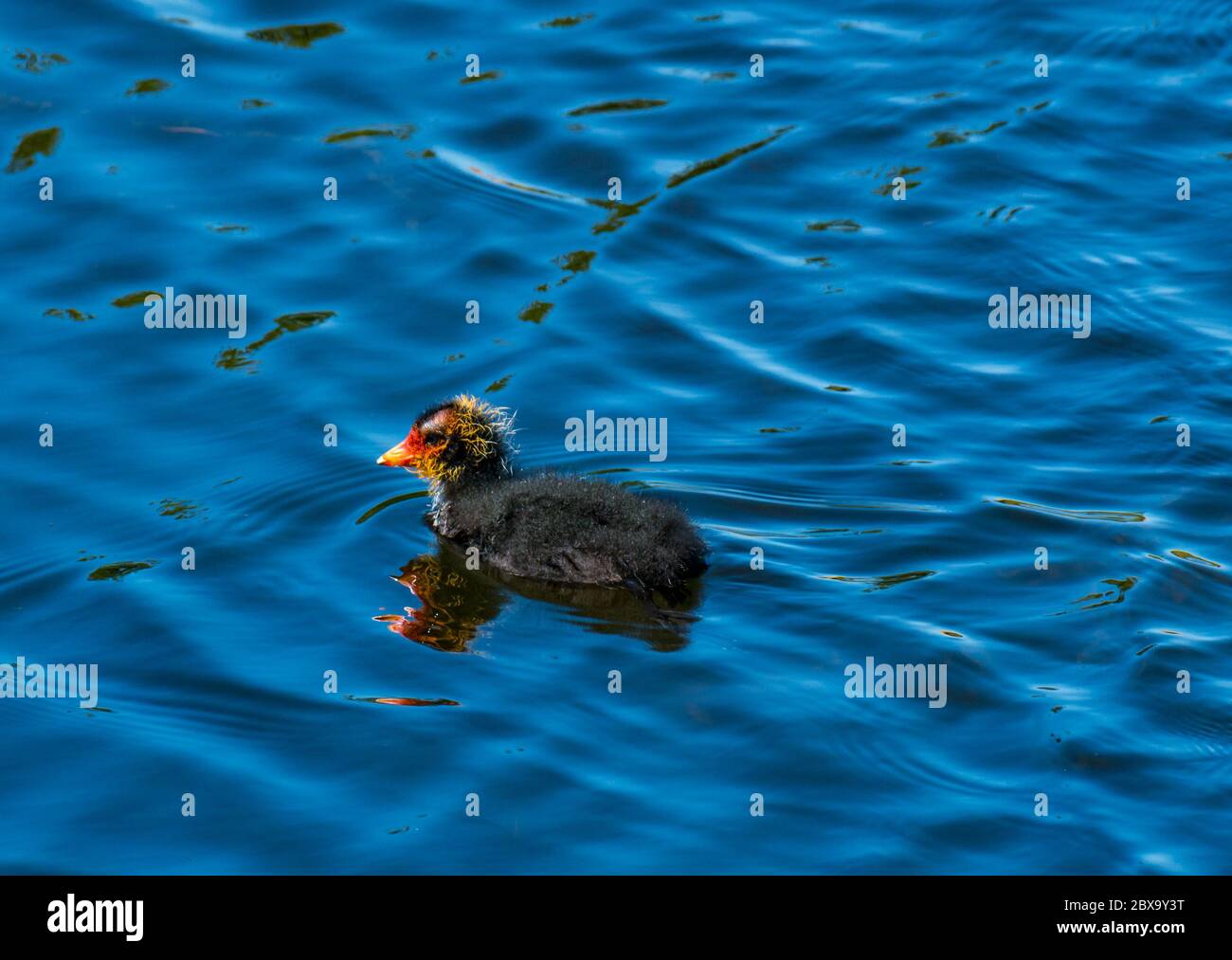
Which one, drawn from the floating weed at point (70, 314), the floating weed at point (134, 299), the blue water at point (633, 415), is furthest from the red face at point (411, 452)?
the floating weed at point (70, 314)

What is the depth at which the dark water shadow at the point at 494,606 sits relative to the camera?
933 cm

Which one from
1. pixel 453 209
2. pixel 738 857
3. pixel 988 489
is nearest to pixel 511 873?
pixel 738 857

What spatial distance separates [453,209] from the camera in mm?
13602

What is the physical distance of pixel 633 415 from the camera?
445 inches

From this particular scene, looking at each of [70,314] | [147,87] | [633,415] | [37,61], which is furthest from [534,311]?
[37,61]

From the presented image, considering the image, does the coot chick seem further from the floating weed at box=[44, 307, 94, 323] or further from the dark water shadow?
the floating weed at box=[44, 307, 94, 323]

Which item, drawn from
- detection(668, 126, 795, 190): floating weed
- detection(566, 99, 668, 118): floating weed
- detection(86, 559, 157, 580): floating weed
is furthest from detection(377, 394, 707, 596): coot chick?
detection(566, 99, 668, 118): floating weed

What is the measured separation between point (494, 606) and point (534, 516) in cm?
54

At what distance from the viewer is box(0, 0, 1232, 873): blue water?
822 centimetres

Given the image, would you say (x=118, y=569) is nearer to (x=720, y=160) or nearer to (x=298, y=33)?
(x=720, y=160)

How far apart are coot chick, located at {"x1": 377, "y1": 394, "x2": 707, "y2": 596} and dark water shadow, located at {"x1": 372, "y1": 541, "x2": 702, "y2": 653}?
0.24 ft

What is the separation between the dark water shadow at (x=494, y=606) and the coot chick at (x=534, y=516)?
0.07 m

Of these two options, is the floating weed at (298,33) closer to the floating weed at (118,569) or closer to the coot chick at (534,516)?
the coot chick at (534,516)

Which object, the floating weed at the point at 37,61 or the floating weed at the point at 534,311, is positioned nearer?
the floating weed at the point at 534,311
